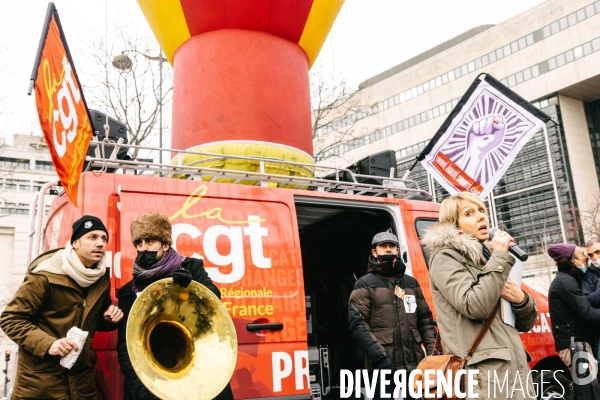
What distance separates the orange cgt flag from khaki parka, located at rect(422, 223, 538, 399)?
2566 millimetres

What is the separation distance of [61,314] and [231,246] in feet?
4.44

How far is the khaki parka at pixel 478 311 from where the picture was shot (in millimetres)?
2781

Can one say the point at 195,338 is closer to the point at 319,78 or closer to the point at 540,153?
the point at 319,78

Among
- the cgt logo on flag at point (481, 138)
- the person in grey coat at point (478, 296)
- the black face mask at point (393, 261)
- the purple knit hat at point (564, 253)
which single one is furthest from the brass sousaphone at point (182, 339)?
the cgt logo on flag at point (481, 138)

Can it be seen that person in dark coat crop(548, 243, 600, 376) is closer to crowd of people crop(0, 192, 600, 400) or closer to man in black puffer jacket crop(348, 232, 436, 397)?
crowd of people crop(0, 192, 600, 400)

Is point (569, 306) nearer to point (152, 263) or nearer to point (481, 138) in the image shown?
point (481, 138)

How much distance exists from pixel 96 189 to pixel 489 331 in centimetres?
292

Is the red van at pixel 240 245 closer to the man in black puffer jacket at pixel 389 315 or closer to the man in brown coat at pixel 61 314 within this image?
the man in brown coat at pixel 61 314

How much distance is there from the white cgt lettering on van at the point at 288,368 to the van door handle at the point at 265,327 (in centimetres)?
18

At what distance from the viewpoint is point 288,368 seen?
4.36 meters

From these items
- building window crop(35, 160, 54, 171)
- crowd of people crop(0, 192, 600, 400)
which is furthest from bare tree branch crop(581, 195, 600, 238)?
building window crop(35, 160, 54, 171)

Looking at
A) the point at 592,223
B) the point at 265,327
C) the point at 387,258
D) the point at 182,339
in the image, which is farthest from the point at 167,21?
the point at 592,223

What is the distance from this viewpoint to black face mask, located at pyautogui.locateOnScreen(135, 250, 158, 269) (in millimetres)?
3752

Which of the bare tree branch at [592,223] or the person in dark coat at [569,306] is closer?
the person in dark coat at [569,306]
